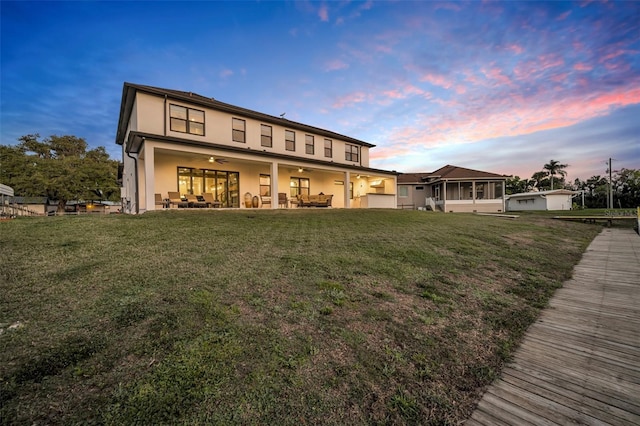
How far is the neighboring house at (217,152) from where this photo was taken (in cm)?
1220

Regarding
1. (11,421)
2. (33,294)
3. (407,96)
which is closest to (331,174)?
(407,96)

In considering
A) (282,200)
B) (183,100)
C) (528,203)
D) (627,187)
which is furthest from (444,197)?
(627,187)

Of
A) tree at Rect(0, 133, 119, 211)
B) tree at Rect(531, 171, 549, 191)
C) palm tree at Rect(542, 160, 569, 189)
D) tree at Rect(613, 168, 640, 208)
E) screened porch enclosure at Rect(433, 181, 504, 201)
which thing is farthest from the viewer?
tree at Rect(531, 171, 549, 191)

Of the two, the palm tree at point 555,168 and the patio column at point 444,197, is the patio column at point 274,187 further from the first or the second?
the palm tree at point 555,168

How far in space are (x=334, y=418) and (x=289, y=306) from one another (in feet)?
5.44

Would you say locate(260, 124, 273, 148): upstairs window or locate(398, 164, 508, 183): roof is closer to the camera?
locate(260, 124, 273, 148): upstairs window

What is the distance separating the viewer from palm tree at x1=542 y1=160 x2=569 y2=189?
4947 centimetres

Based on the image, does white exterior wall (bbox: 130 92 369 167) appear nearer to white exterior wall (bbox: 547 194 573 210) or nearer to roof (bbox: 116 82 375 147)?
roof (bbox: 116 82 375 147)

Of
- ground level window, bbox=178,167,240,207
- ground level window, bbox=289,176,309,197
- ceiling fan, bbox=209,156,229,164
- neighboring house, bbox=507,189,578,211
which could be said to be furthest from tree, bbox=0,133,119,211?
neighboring house, bbox=507,189,578,211

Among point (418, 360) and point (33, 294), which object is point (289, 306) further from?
point (33, 294)

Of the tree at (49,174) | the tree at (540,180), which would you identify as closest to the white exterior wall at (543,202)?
the tree at (540,180)

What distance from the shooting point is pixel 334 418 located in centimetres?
186

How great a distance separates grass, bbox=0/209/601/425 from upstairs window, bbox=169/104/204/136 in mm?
8955

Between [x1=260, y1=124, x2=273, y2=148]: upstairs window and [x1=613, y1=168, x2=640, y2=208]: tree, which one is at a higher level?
[x1=260, y1=124, x2=273, y2=148]: upstairs window
